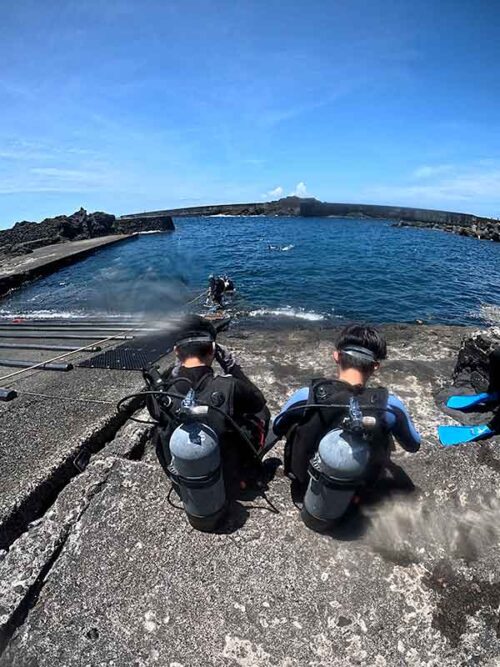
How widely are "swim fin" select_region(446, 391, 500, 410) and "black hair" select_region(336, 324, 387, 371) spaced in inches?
116

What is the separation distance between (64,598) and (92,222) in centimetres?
4950

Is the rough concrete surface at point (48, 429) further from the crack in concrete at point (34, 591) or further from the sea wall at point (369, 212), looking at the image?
the sea wall at point (369, 212)

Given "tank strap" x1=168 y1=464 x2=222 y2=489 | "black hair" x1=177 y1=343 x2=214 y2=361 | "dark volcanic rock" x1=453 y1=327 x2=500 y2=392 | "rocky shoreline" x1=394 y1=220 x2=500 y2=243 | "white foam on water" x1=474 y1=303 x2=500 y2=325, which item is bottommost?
"white foam on water" x1=474 y1=303 x2=500 y2=325

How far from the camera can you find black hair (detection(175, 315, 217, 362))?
9.37ft

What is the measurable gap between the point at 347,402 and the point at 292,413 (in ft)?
1.55

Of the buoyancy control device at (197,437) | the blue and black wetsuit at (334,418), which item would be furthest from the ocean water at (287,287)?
the blue and black wetsuit at (334,418)

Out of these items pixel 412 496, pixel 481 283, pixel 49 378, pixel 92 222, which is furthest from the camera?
pixel 92 222

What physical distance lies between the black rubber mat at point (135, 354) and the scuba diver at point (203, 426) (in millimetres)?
3634

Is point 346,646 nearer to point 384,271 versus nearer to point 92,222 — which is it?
point 384,271

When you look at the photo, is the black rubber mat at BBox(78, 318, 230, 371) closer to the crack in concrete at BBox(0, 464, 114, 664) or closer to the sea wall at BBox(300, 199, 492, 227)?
the crack in concrete at BBox(0, 464, 114, 664)

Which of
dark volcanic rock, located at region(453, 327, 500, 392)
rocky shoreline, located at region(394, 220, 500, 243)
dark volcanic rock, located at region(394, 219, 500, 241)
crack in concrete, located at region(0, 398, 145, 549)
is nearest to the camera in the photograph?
crack in concrete, located at region(0, 398, 145, 549)

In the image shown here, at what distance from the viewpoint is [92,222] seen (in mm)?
45250

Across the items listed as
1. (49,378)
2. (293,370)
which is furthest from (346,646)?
(49,378)

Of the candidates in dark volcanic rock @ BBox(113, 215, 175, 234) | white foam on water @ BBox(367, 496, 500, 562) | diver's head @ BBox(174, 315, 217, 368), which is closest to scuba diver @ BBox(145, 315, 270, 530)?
diver's head @ BBox(174, 315, 217, 368)
